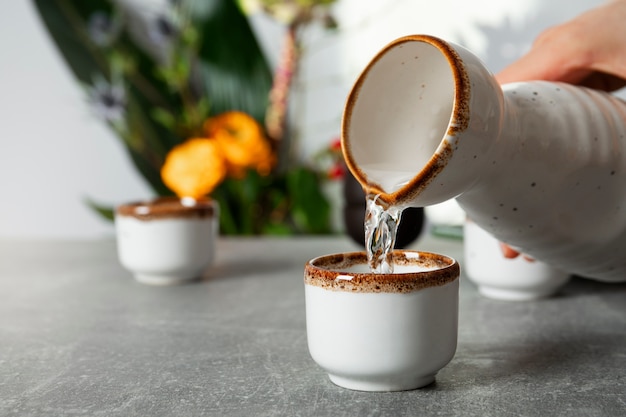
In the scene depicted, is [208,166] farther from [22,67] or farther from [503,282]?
[503,282]

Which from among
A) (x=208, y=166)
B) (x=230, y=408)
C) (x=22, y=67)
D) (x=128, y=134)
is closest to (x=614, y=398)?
(x=230, y=408)

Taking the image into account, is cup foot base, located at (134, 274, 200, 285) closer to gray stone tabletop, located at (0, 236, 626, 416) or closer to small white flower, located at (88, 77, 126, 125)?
gray stone tabletop, located at (0, 236, 626, 416)

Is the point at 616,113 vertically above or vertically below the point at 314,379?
above

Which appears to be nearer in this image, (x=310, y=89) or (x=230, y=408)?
(x=230, y=408)

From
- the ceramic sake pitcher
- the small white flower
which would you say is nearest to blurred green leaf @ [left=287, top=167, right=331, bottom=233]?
the small white flower

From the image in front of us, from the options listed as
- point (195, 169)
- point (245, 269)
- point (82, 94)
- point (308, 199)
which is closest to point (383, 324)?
point (245, 269)

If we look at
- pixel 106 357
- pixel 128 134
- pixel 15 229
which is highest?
pixel 128 134

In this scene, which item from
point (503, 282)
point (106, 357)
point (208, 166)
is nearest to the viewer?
point (106, 357)
